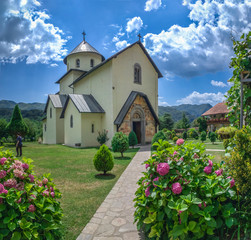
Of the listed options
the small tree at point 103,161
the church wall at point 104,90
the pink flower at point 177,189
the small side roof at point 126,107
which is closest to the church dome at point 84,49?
the church wall at point 104,90

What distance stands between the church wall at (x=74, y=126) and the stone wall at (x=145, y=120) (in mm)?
4615

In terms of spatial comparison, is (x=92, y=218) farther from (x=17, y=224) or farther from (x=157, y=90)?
(x=157, y=90)

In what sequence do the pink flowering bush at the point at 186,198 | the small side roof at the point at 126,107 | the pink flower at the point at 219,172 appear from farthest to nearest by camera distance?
1. the small side roof at the point at 126,107
2. the pink flower at the point at 219,172
3. the pink flowering bush at the point at 186,198

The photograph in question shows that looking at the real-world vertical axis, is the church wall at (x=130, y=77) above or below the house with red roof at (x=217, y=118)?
above

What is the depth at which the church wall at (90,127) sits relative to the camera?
1839cm

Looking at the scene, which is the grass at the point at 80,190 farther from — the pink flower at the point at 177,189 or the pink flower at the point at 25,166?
the pink flower at the point at 177,189

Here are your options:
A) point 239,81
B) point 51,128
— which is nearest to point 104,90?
point 51,128

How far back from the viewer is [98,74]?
772 inches

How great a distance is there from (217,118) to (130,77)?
98.2 feet

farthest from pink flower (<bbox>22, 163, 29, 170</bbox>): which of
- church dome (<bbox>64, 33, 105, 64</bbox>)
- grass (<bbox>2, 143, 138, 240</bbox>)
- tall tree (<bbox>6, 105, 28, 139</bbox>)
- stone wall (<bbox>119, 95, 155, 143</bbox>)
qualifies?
church dome (<bbox>64, 33, 105, 64</bbox>)

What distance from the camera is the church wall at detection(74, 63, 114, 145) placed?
712 inches

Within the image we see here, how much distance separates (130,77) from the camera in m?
19.6

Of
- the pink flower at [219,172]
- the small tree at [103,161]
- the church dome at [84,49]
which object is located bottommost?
the small tree at [103,161]

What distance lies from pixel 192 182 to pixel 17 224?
245cm
